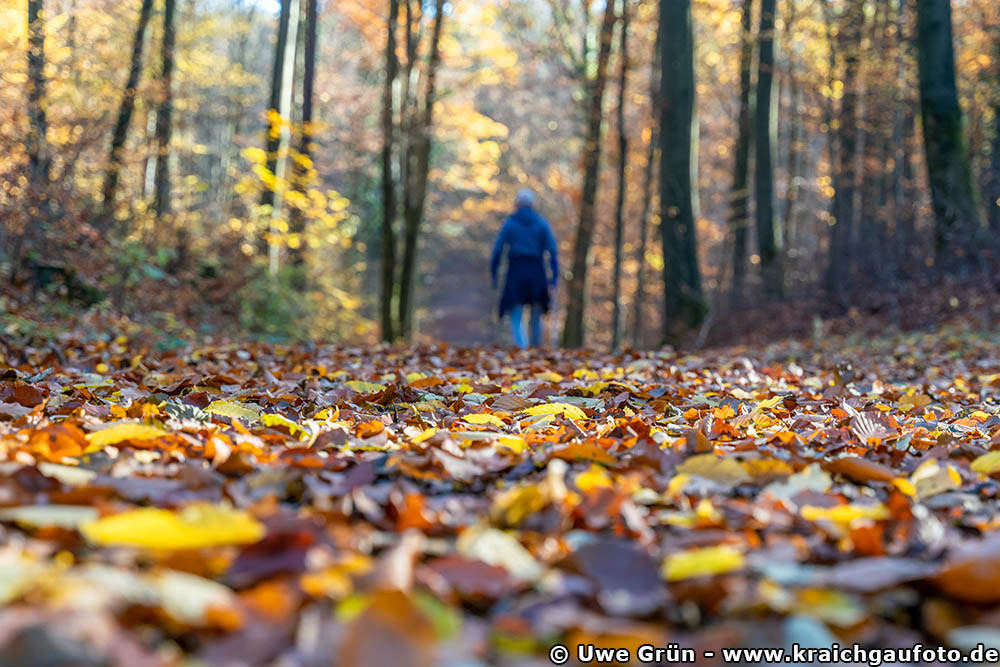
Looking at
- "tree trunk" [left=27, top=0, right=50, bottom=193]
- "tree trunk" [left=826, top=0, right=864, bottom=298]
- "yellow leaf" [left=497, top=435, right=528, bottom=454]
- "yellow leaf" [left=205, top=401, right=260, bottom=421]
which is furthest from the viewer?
"tree trunk" [left=826, top=0, right=864, bottom=298]

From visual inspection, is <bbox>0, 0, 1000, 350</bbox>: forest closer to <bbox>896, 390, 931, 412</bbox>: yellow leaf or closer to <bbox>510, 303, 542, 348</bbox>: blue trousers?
<bbox>510, 303, 542, 348</bbox>: blue trousers

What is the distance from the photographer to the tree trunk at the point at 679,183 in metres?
11.3

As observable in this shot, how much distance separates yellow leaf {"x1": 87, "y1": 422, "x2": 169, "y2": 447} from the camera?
6.70 feet

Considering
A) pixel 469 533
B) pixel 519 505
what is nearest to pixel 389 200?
pixel 519 505

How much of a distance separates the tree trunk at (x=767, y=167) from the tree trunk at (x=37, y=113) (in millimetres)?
10993

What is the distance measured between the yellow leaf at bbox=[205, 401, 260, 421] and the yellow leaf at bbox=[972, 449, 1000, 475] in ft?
7.08

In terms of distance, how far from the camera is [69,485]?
1583 millimetres

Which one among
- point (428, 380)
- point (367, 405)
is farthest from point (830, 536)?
point (428, 380)

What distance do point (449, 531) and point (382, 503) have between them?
22 cm

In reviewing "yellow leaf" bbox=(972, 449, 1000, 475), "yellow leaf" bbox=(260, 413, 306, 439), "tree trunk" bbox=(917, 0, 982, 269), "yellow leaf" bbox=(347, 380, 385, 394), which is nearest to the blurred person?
"yellow leaf" bbox=(347, 380, 385, 394)

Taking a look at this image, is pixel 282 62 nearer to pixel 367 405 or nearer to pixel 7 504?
pixel 367 405

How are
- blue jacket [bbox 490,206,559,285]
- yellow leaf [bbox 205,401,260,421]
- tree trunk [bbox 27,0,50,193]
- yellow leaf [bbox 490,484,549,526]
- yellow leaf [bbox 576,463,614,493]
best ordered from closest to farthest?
Result: yellow leaf [bbox 490,484,549,526]
yellow leaf [bbox 576,463,614,493]
yellow leaf [bbox 205,401,260,421]
blue jacket [bbox 490,206,559,285]
tree trunk [bbox 27,0,50,193]

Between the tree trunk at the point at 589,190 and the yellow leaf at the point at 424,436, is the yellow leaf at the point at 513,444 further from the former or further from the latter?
the tree trunk at the point at 589,190

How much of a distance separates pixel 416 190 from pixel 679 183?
15.2 feet
